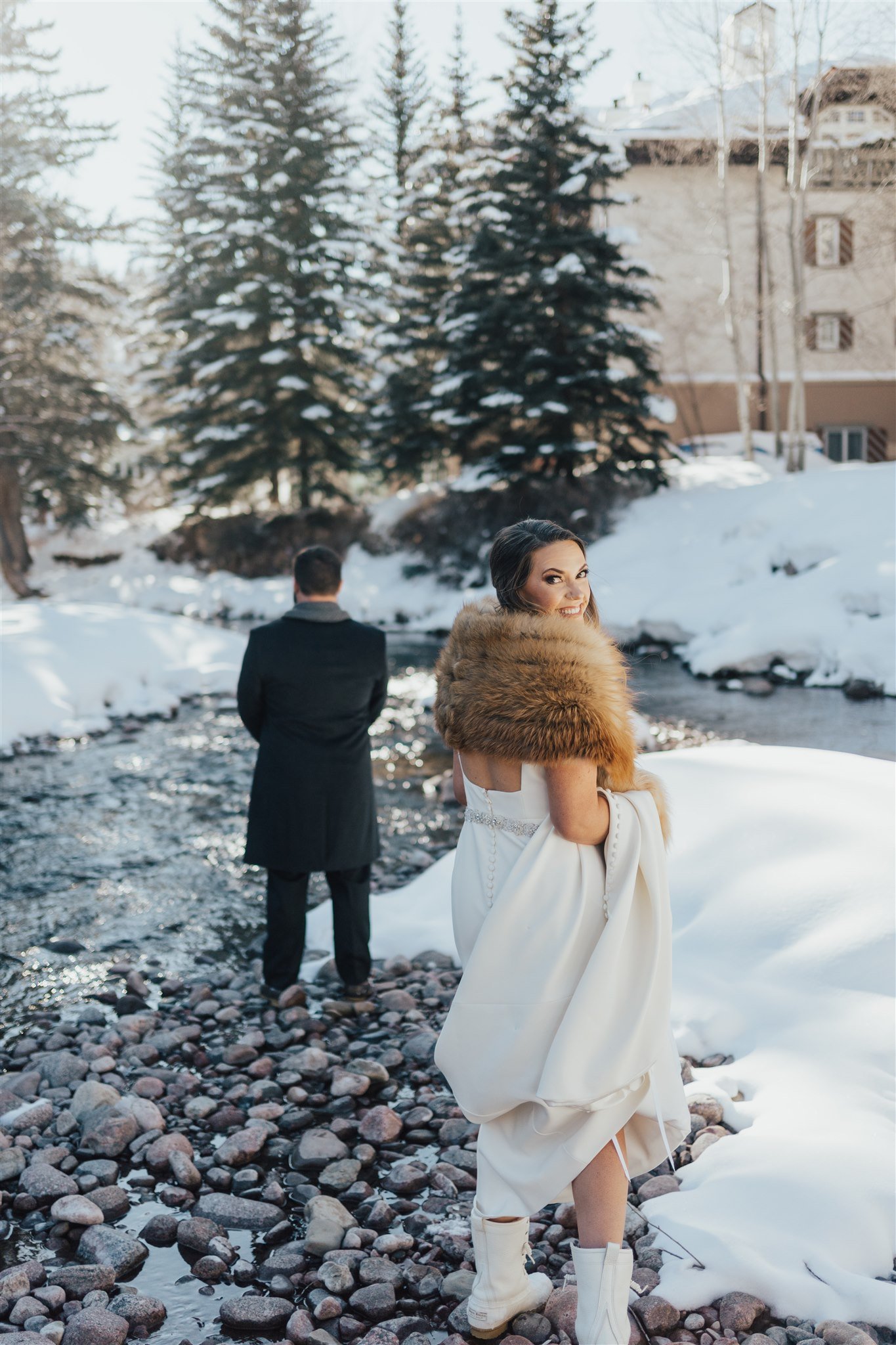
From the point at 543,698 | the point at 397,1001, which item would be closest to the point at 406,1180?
the point at 397,1001

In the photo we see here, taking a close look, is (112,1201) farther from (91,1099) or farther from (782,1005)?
(782,1005)

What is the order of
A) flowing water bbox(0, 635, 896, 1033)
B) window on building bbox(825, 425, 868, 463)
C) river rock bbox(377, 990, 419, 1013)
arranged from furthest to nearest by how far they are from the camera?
window on building bbox(825, 425, 868, 463), flowing water bbox(0, 635, 896, 1033), river rock bbox(377, 990, 419, 1013)

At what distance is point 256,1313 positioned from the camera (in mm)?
2445

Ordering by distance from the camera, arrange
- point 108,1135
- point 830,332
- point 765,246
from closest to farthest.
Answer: point 108,1135 → point 765,246 → point 830,332

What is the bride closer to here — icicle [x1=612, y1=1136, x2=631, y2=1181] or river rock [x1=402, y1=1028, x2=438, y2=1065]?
icicle [x1=612, y1=1136, x2=631, y2=1181]

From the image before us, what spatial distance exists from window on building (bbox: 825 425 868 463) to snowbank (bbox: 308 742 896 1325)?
24498 mm

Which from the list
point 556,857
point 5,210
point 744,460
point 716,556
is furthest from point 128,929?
point 5,210

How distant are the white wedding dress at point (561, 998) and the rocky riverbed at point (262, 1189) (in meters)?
0.56

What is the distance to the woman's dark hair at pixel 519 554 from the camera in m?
2.29

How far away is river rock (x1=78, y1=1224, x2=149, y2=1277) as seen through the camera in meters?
2.67

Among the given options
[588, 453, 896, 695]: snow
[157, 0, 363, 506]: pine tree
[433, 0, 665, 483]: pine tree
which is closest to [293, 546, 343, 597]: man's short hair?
[588, 453, 896, 695]: snow

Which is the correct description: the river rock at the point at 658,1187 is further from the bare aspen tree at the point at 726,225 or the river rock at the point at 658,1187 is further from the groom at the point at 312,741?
the bare aspen tree at the point at 726,225

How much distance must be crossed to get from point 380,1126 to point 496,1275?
107 centimetres

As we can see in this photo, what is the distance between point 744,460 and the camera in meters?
20.9
